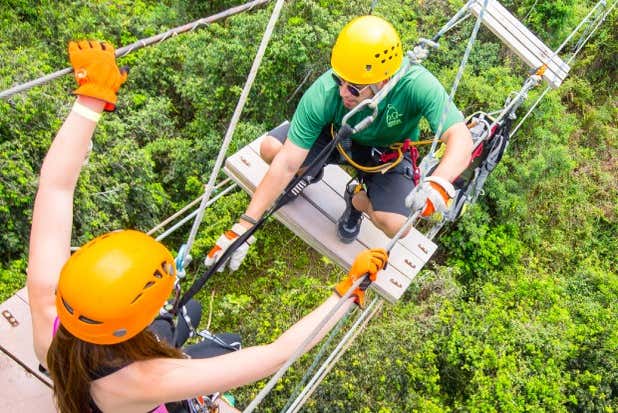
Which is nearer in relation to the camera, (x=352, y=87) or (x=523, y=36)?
(x=352, y=87)

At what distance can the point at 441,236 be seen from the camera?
5.59m

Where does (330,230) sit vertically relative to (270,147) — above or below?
below

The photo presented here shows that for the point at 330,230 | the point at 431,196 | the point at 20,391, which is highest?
the point at 431,196

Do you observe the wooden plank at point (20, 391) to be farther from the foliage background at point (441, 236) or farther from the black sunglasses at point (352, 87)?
the black sunglasses at point (352, 87)

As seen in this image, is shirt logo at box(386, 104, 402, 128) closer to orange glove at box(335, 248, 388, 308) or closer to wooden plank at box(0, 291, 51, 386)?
orange glove at box(335, 248, 388, 308)

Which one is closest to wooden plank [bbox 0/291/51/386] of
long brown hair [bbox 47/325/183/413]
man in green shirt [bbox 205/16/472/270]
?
man in green shirt [bbox 205/16/472/270]

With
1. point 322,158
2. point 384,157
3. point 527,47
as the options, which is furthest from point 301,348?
point 527,47

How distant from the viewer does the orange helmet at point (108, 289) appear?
1411mm

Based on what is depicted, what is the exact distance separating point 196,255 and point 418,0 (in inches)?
182

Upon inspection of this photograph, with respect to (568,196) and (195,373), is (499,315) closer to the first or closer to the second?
(568,196)

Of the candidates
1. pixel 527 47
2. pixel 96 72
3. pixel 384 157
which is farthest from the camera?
pixel 527 47

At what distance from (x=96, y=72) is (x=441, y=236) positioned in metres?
4.34

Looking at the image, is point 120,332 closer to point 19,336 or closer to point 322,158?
point 322,158

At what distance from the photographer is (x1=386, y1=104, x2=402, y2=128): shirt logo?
112 inches
